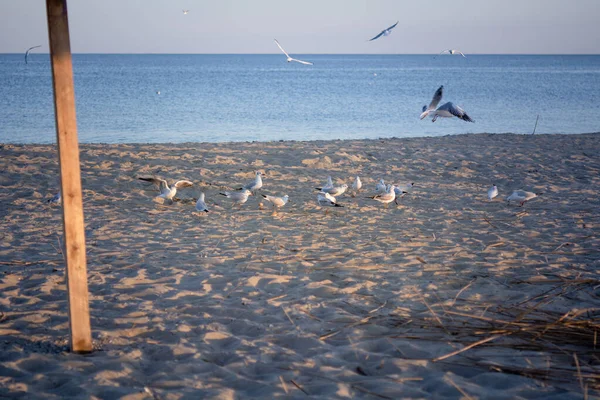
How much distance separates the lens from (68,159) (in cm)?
317

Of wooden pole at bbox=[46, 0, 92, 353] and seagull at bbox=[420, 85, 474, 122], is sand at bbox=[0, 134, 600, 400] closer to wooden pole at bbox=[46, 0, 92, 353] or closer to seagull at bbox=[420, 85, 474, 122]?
wooden pole at bbox=[46, 0, 92, 353]

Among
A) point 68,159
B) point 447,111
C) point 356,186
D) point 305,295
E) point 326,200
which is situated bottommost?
point 305,295

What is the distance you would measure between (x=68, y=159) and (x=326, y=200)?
532 cm

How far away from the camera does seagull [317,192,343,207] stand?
7934 millimetres

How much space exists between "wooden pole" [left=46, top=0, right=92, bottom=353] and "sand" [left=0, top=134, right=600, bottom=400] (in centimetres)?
40

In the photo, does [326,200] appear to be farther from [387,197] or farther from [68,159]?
[68,159]

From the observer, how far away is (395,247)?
19.8ft

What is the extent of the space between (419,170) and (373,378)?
8.15 metres

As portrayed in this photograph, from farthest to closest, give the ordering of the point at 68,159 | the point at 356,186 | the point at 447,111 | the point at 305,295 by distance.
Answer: the point at 356,186 < the point at 447,111 < the point at 305,295 < the point at 68,159

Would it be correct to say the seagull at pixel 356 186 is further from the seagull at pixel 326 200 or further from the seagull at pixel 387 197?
A: the seagull at pixel 387 197

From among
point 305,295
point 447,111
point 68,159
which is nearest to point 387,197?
point 447,111

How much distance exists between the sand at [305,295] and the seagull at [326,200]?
16cm

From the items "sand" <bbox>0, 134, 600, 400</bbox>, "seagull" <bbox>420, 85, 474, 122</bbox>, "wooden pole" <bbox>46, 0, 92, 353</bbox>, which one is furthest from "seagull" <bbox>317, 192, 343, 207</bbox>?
"wooden pole" <bbox>46, 0, 92, 353</bbox>

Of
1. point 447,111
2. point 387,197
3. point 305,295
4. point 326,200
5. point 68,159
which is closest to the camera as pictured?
point 68,159
